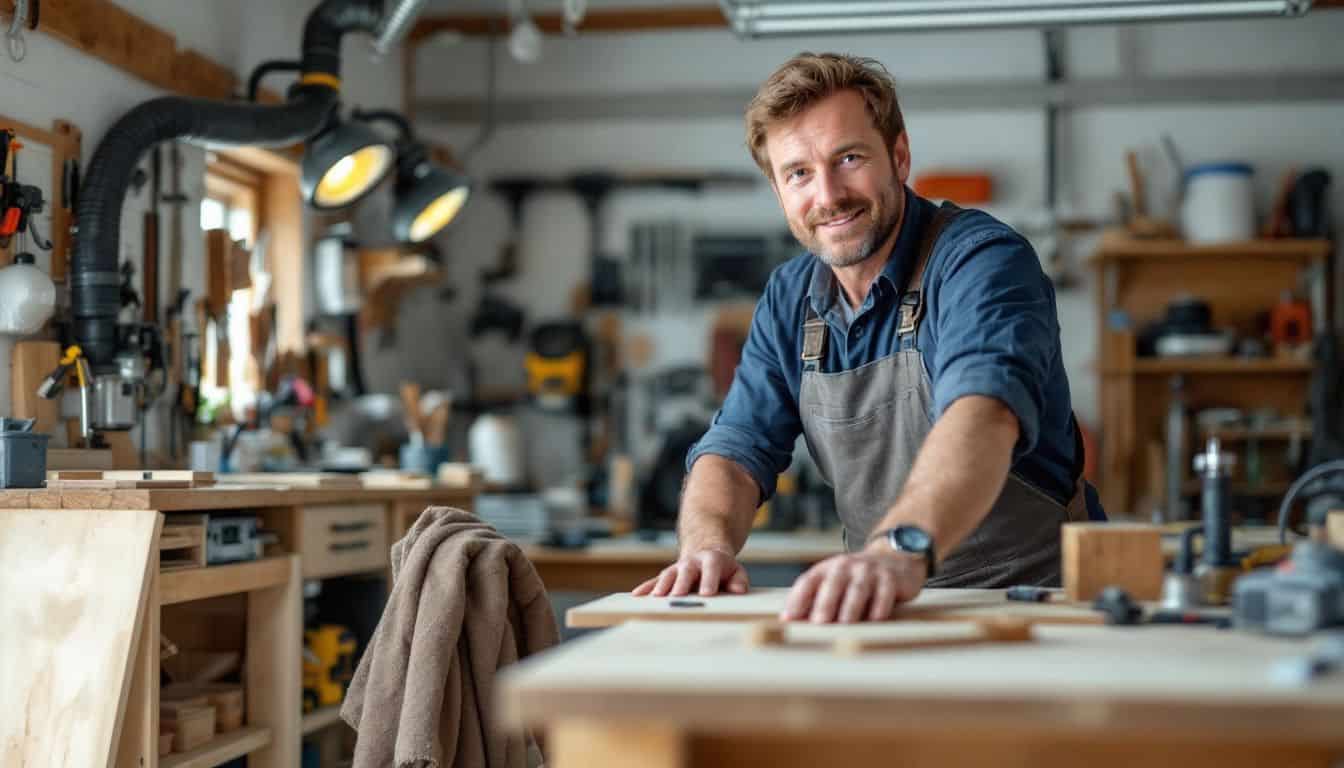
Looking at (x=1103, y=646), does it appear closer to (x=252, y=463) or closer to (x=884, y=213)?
(x=884, y=213)

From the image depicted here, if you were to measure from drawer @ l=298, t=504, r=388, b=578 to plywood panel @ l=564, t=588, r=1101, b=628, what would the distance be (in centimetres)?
207

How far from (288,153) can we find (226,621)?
6.10 feet

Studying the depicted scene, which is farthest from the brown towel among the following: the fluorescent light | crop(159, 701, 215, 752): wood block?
the fluorescent light

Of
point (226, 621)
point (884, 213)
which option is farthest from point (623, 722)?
point (226, 621)

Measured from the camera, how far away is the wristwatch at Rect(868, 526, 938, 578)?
5.57ft

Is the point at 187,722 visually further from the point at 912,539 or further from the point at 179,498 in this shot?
the point at 912,539

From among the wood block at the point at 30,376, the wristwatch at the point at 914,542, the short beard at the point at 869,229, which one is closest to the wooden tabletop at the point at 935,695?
the wristwatch at the point at 914,542

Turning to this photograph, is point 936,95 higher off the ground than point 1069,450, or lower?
higher

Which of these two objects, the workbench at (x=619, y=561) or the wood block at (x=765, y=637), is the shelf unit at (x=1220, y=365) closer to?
the workbench at (x=619, y=561)

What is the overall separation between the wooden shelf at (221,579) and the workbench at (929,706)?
1.98 meters

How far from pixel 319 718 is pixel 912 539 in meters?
2.68

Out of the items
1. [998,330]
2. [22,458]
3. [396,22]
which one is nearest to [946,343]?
[998,330]

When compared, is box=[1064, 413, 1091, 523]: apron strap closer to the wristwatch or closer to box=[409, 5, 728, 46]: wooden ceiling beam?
the wristwatch

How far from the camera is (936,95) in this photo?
644cm
